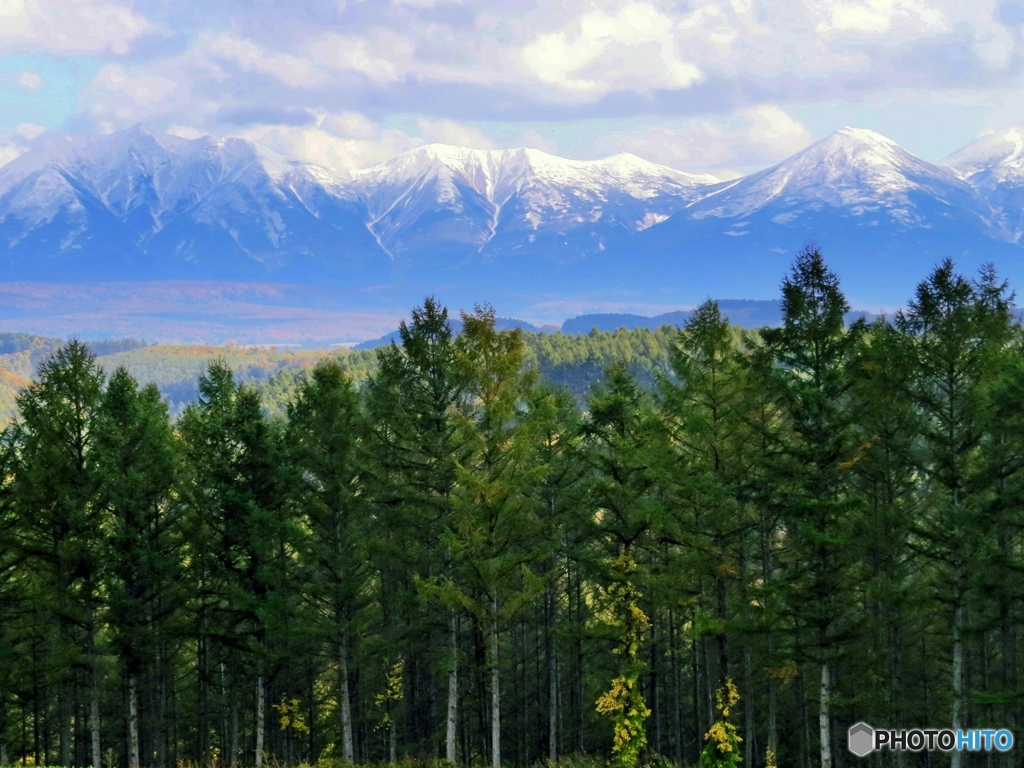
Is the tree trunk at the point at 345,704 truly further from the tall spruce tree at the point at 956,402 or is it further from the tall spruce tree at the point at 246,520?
the tall spruce tree at the point at 956,402

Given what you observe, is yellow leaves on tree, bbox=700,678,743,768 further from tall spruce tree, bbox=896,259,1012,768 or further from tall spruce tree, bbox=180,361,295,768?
tall spruce tree, bbox=180,361,295,768

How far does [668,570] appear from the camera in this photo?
1120 inches

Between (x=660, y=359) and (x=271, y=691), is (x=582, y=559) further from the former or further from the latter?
(x=660, y=359)

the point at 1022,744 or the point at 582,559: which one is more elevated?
the point at 582,559

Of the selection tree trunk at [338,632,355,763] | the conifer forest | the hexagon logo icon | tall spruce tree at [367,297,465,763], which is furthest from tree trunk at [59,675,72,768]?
the hexagon logo icon

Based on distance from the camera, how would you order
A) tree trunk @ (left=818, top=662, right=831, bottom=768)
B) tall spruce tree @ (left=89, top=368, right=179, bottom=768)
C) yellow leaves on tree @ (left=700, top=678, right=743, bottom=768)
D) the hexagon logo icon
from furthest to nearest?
1. tall spruce tree @ (left=89, top=368, right=179, bottom=768)
2. the hexagon logo icon
3. yellow leaves on tree @ (left=700, top=678, right=743, bottom=768)
4. tree trunk @ (left=818, top=662, right=831, bottom=768)

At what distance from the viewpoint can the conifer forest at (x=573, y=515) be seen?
25219mm

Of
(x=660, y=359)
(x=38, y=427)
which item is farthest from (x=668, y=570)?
(x=660, y=359)

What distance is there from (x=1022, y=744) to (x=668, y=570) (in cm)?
1117

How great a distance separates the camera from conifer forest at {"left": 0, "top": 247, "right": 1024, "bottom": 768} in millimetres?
25219

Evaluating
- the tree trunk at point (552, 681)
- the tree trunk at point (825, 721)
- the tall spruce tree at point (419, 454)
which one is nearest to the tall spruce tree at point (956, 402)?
the tree trunk at point (825, 721)

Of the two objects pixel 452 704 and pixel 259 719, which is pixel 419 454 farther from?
pixel 259 719

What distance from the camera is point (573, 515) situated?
29.7 m

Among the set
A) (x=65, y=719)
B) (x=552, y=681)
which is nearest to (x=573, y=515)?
(x=552, y=681)
